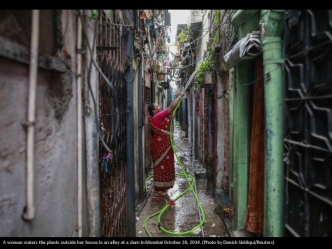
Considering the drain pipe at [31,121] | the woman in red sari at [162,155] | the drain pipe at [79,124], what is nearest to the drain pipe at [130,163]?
the drain pipe at [79,124]

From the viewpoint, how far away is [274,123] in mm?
3033

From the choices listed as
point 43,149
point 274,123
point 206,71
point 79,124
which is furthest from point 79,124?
point 206,71

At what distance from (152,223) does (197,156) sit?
7.04 meters

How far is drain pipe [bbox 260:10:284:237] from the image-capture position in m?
2.99

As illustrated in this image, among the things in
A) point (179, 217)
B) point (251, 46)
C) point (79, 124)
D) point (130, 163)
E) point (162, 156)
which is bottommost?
point (179, 217)

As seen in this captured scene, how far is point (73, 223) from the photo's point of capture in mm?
2588

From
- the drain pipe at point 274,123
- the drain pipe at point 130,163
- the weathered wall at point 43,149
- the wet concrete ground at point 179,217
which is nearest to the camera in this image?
the weathered wall at point 43,149

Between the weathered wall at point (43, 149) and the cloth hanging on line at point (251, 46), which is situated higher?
the cloth hanging on line at point (251, 46)

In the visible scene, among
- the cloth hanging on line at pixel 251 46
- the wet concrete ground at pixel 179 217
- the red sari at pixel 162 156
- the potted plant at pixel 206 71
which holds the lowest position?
the wet concrete ground at pixel 179 217

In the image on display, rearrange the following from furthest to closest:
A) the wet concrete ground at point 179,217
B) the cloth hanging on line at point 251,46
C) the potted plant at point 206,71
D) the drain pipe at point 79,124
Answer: the potted plant at point 206,71 < the wet concrete ground at point 179,217 < the cloth hanging on line at point 251,46 < the drain pipe at point 79,124

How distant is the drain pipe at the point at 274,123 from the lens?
2.99 metres

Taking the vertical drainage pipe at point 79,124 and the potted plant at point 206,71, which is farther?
the potted plant at point 206,71

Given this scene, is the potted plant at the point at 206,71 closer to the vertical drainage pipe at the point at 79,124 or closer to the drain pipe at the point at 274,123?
the drain pipe at the point at 274,123

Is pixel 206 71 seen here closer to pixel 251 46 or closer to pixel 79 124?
pixel 251 46
